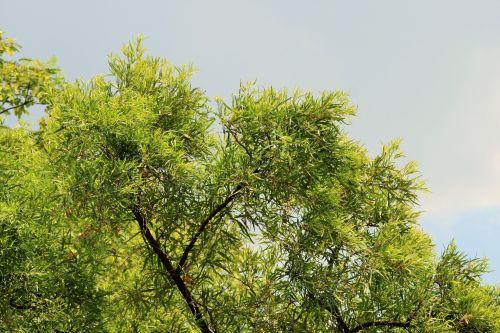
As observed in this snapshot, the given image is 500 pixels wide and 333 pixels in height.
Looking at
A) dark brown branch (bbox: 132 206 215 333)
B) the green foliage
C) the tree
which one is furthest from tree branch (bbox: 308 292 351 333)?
the green foliage

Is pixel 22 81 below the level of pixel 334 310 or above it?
above

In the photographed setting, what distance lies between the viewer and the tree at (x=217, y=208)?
6.77 m

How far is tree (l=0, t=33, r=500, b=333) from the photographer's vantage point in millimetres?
6770

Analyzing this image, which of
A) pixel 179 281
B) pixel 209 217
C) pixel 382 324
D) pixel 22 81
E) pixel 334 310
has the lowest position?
pixel 382 324

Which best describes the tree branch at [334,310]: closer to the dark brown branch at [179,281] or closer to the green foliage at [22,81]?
the dark brown branch at [179,281]

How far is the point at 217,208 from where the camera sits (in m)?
7.06

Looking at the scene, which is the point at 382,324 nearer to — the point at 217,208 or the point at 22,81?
the point at 217,208

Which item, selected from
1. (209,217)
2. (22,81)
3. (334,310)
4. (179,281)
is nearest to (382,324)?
(334,310)

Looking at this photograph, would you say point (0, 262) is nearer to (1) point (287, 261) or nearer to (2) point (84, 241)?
(2) point (84, 241)

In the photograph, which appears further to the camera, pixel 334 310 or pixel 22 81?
pixel 22 81

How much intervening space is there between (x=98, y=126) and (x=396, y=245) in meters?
4.41

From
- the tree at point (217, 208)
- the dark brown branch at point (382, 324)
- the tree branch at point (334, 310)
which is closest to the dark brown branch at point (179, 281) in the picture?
the tree at point (217, 208)

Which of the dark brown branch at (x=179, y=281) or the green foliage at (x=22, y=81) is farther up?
the green foliage at (x=22, y=81)

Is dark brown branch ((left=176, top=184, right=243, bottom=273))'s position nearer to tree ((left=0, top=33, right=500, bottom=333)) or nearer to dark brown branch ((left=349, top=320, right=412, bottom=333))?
tree ((left=0, top=33, right=500, bottom=333))
